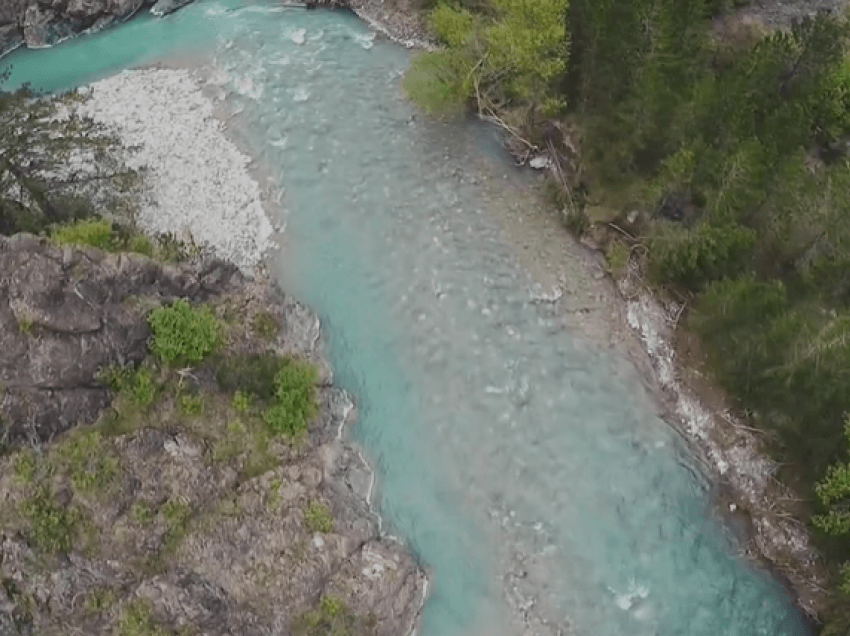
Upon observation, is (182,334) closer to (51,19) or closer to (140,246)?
(140,246)

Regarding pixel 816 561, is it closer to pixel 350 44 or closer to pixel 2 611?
pixel 2 611

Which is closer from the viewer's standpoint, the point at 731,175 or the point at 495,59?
the point at 731,175

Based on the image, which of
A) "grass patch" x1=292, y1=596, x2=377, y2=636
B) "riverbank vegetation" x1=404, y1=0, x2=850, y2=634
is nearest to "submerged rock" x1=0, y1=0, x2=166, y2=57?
"riverbank vegetation" x1=404, y1=0, x2=850, y2=634

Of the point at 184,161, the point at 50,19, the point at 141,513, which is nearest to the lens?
the point at 141,513

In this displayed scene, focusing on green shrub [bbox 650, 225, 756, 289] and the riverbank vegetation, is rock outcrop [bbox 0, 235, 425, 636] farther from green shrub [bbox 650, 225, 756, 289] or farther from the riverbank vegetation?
green shrub [bbox 650, 225, 756, 289]

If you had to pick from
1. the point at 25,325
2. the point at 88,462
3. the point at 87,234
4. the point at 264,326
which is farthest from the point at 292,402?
the point at 87,234

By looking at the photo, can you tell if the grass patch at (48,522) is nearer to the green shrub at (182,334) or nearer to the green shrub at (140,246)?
the green shrub at (182,334)

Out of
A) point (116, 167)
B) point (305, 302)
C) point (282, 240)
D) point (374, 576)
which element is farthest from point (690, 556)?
point (116, 167)
